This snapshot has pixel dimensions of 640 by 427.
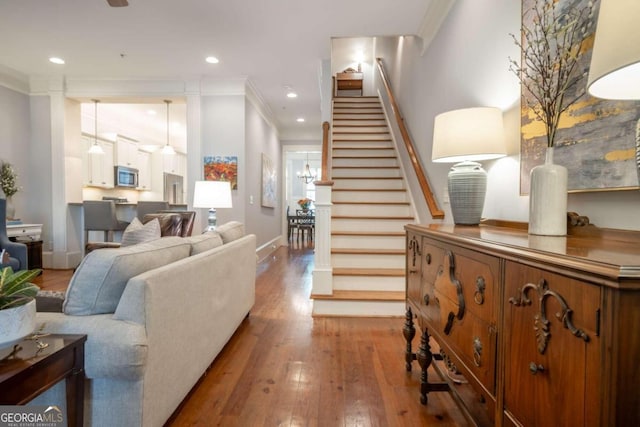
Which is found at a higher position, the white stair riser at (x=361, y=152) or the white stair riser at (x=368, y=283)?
the white stair riser at (x=361, y=152)

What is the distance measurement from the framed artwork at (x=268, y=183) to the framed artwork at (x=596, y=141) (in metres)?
5.26

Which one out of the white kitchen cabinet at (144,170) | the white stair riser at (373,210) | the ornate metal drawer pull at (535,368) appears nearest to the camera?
the ornate metal drawer pull at (535,368)

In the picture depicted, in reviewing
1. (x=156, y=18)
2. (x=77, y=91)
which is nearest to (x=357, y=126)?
(x=156, y=18)

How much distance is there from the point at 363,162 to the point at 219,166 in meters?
2.21

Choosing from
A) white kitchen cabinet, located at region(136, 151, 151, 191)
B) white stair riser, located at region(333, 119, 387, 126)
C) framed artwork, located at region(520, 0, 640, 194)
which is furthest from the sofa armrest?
white kitchen cabinet, located at region(136, 151, 151, 191)

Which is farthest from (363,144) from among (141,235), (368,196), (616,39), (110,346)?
(616,39)

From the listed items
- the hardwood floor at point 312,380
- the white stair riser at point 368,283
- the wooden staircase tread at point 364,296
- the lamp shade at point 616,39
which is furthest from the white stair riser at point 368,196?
the lamp shade at point 616,39

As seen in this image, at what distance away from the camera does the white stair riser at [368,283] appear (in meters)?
3.17

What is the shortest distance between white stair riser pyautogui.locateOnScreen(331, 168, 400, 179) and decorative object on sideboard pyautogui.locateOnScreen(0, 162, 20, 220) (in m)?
4.39

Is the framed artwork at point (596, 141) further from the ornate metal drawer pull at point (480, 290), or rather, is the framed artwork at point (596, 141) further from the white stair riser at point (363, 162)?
the white stair riser at point (363, 162)

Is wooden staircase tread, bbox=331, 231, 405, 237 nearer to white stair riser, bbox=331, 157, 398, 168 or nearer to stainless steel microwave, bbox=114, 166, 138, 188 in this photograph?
white stair riser, bbox=331, 157, 398, 168

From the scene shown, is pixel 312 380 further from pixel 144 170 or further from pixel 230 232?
pixel 144 170

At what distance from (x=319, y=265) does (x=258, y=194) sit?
3.11 meters

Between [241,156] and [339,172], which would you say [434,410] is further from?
[241,156]
